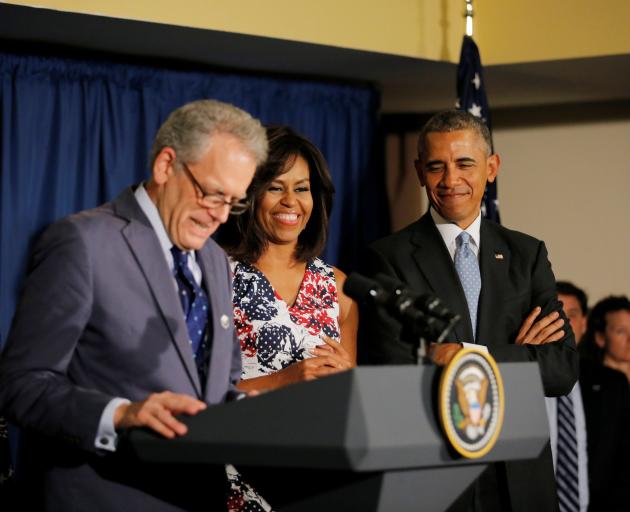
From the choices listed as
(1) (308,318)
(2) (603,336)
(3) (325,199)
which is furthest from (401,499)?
(2) (603,336)

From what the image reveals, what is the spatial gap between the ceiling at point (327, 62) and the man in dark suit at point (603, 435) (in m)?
1.57

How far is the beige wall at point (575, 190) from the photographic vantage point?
6.46 meters

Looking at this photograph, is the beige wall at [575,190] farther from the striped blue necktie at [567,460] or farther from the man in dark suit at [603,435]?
the striped blue necktie at [567,460]

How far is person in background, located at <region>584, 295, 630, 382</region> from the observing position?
19.2ft

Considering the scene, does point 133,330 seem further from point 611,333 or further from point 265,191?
point 611,333

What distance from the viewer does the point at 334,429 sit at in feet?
5.84

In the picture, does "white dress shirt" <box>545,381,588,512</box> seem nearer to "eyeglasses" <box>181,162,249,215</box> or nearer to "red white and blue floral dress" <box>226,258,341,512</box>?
"red white and blue floral dress" <box>226,258,341,512</box>

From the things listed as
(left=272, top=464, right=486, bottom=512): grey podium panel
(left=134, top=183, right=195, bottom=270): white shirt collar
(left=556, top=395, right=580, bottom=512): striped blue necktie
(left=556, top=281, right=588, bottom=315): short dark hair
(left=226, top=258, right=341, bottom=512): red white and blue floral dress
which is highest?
(left=134, top=183, right=195, bottom=270): white shirt collar

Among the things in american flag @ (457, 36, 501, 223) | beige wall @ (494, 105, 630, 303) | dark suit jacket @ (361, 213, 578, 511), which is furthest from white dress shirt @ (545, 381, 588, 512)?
dark suit jacket @ (361, 213, 578, 511)

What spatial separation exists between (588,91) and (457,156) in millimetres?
3170

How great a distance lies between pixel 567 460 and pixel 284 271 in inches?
98.5

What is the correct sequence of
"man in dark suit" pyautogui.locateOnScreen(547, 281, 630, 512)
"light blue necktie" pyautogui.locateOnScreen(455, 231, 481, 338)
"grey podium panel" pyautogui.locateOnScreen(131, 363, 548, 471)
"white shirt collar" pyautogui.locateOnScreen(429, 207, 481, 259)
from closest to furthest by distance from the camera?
"grey podium panel" pyautogui.locateOnScreen(131, 363, 548, 471) → "light blue necktie" pyautogui.locateOnScreen(455, 231, 481, 338) → "white shirt collar" pyautogui.locateOnScreen(429, 207, 481, 259) → "man in dark suit" pyautogui.locateOnScreen(547, 281, 630, 512)

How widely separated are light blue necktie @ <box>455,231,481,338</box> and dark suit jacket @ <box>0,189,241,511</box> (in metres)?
1.15

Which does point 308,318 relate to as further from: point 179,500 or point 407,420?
point 407,420
